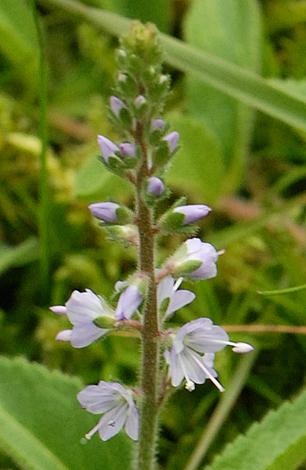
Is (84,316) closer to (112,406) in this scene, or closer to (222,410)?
(112,406)

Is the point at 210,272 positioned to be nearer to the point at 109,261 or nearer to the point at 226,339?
the point at 226,339

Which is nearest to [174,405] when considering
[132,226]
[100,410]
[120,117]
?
[100,410]

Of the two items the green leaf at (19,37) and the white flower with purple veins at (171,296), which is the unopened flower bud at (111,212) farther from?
the green leaf at (19,37)

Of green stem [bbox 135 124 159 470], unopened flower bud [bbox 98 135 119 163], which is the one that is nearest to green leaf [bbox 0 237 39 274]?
green stem [bbox 135 124 159 470]


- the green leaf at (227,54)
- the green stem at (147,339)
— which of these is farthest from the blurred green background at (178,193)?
the green stem at (147,339)

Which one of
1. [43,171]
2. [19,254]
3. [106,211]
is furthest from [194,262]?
[19,254]

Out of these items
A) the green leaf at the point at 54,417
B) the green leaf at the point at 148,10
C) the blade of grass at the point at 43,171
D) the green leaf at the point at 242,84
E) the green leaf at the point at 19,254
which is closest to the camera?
the green leaf at the point at 54,417
